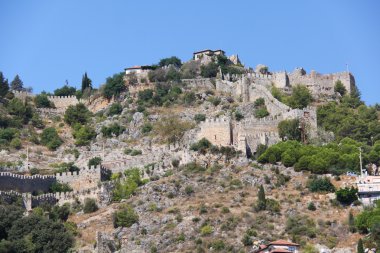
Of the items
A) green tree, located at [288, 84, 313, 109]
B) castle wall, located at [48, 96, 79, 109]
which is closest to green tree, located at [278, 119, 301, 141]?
green tree, located at [288, 84, 313, 109]

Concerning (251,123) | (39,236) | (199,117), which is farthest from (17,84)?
(39,236)

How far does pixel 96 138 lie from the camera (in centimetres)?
8588

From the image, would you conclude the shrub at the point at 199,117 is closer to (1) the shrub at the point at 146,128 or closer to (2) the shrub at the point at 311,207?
(1) the shrub at the point at 146,128

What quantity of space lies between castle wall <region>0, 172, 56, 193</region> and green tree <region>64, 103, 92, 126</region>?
19161 millimetres

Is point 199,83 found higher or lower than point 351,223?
higher

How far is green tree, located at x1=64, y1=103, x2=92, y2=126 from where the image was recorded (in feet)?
300

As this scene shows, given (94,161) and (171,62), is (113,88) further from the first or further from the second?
(94,161)

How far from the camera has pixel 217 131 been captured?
72062 millimetres

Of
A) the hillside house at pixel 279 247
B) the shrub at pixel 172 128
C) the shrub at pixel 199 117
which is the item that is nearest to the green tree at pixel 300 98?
the shrub at pixel 199 117

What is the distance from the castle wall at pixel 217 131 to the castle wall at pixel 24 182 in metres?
10.6

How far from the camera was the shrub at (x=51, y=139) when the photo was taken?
86.1 metres

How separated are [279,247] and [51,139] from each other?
39367mm

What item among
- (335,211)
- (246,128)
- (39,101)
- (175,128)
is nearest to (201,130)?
(246,128)

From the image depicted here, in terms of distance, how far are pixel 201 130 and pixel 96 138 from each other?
1547cm
